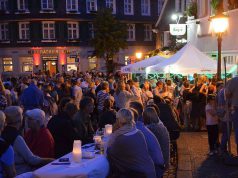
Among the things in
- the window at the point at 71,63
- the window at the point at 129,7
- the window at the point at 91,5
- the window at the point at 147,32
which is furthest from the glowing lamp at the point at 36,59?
the window at the point at 147,32

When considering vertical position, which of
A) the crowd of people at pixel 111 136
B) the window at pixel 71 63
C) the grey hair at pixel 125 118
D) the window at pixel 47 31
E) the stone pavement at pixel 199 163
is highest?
the window at pixel 47 31

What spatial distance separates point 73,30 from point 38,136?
41.3m

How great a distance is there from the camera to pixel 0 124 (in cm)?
471

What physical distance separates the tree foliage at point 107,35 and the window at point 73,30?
3.83 m

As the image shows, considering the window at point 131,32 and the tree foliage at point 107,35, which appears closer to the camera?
the tree foliage at point 107,35

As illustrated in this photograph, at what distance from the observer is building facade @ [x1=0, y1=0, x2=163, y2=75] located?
44.7 m

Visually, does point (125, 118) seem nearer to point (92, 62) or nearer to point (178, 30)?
point (178, 30)

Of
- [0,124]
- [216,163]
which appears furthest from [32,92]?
[0,124]

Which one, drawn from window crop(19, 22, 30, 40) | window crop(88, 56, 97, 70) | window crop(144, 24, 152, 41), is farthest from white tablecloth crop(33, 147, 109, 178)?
window crop(144, 24, 152, 41)

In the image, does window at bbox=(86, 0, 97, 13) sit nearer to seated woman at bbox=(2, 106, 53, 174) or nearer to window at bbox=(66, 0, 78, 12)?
window at bbox=(66, 0, 78, 12)

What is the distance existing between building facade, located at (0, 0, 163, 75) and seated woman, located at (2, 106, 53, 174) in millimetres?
38568

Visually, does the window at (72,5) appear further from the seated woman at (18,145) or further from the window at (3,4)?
the seated woman at (18,145)

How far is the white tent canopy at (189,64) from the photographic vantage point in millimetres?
14703

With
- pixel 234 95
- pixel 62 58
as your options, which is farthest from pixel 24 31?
pixel 234 95
